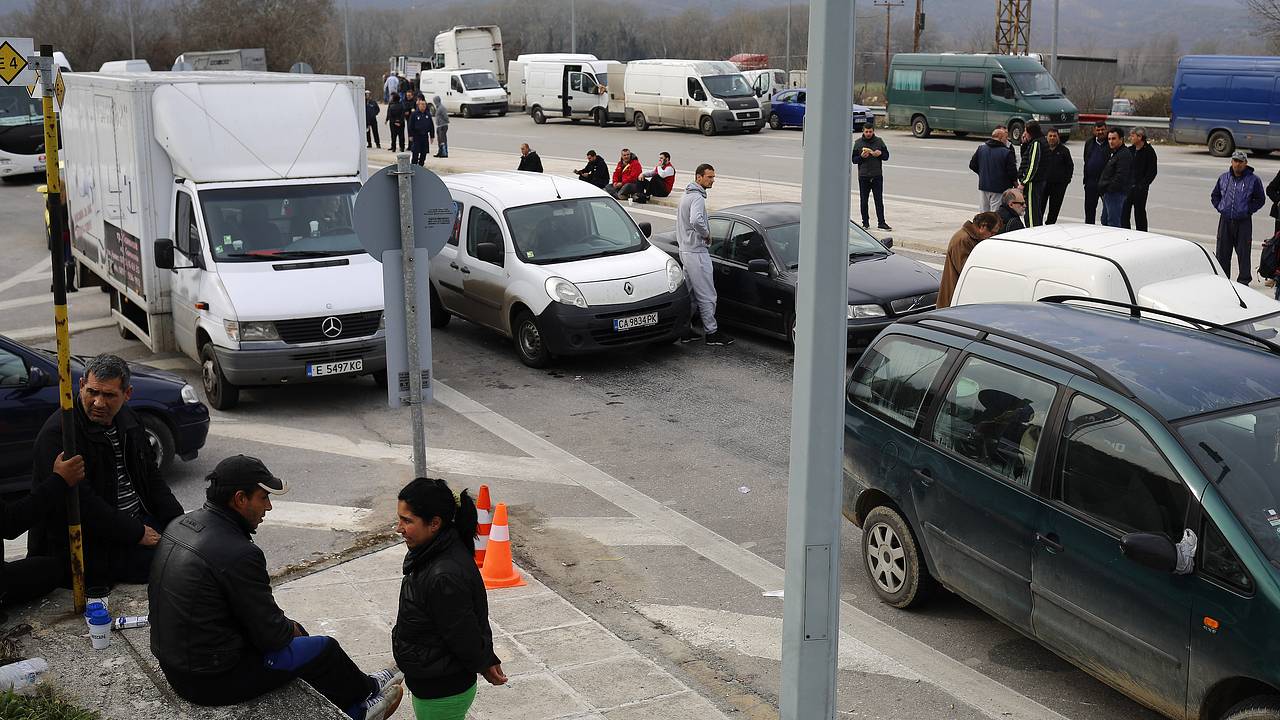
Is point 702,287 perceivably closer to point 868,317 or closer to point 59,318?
point 868,317

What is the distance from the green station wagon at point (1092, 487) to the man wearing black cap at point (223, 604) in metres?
3.39

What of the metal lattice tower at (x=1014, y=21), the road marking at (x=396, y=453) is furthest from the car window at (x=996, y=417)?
the metal lattice tower at (x=1014, y=21)

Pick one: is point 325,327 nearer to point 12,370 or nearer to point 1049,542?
point 12,370

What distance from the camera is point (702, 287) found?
45.3 ft

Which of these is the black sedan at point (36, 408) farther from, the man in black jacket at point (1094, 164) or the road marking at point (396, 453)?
the man in black jacket at point (1094, 164)

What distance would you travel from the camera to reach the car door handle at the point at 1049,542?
19.4 feet

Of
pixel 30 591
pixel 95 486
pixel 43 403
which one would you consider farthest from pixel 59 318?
pixel 43 403

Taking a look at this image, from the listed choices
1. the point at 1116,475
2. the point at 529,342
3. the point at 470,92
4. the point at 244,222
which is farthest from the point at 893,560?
the point at 470,92

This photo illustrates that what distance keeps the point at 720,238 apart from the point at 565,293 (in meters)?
2.35

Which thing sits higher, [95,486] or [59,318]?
[59,318]

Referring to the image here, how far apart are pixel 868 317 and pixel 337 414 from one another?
5238 millimetres

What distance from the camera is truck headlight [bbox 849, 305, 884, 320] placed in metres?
12.6

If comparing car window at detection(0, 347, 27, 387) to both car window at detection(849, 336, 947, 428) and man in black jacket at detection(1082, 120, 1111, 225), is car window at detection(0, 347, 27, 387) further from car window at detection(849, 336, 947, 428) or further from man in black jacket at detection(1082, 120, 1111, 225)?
man in black jacket at detection(1082, 120, 1111, 225)

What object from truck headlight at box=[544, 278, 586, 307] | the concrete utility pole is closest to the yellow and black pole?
the concrete utility pole
